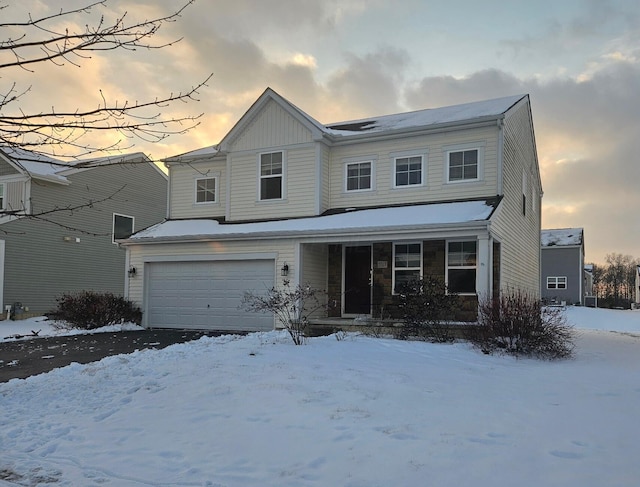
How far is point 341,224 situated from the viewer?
13969 millimetres

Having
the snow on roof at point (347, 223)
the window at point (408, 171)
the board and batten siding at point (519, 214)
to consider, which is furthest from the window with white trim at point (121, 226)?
the board and batten siding at point (519, 214)

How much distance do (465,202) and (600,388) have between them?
7.42m

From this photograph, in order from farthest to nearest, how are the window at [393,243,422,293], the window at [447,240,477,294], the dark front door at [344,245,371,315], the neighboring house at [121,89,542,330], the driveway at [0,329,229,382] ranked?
the dark front door at [344,245,371,315] → the window at [393,243,422,293] → the neighboring house at [121,89,542,330] → the window at [447,240,477,294] → the driveway at [0,329,229,382]

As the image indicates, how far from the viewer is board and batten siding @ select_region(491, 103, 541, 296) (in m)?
14.1

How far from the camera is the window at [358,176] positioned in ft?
50.8

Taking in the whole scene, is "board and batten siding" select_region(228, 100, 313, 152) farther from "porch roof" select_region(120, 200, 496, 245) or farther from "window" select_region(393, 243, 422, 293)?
"window" select_region(393, 243, 422, 293)

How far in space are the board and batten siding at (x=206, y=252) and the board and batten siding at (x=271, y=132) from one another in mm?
3166

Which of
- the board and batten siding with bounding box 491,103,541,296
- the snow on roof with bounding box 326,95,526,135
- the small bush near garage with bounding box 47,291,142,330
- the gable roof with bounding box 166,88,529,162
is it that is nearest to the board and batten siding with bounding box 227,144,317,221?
the gable roof with bounding box 166,88,529,162

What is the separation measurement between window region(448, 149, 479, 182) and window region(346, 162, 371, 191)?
7.81 ft

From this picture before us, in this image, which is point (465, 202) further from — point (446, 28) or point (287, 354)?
point (287, 354)

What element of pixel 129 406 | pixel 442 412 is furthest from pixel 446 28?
pixel 129 406

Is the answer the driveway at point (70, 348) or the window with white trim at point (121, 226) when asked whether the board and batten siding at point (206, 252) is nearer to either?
the driveway at point (70, 348)

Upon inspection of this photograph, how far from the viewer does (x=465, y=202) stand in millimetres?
13812

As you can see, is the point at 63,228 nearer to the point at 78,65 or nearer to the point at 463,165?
the point at 463,165
